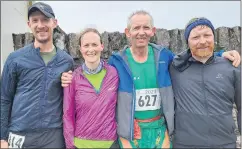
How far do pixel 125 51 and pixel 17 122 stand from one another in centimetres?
158

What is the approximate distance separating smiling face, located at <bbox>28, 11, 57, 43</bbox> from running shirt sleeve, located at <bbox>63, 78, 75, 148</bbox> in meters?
0.66

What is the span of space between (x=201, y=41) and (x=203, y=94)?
2.06 ft

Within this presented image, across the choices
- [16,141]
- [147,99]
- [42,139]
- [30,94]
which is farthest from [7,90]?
[147,99]

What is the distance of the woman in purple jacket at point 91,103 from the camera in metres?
3.46

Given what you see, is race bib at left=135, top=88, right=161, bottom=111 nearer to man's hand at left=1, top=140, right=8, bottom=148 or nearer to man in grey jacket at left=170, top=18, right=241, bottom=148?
man in grey jacket at left=170, top=18, right=241, bottom=148

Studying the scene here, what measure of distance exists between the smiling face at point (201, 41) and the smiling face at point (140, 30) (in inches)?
20.7

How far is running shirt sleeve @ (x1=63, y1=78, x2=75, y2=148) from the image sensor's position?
3.50 m

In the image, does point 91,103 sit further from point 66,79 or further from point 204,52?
point 204,52

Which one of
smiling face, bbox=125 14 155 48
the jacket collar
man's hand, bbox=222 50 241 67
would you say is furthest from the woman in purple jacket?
man's hand, bbox=222 50 241 67

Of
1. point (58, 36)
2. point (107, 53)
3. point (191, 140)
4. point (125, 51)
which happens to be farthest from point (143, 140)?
point (58, 36)

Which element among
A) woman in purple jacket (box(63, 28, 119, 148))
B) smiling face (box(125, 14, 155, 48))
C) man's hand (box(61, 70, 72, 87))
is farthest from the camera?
smiling face (box(125, 14, 155, 48))

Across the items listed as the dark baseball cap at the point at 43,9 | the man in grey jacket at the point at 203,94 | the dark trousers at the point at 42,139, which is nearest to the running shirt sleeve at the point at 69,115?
the dark trousers at the point at 42,139

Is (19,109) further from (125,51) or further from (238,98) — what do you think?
(238,98)

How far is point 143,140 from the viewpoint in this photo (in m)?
3.56
